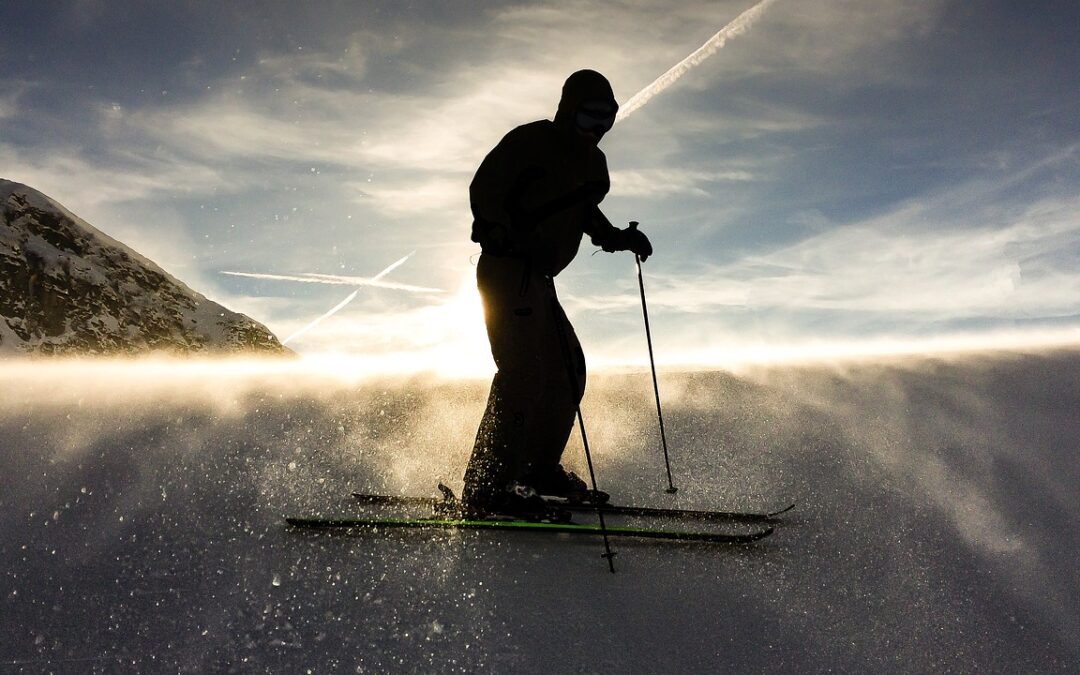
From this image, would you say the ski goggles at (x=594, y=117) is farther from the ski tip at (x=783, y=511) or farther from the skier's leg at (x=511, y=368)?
the ski tip at (x=783, y=511)

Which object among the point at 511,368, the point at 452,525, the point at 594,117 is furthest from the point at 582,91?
the point at 452,525

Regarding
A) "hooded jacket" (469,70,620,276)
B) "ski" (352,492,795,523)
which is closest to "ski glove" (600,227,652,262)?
"hooded jacket" (469,70,620,276)

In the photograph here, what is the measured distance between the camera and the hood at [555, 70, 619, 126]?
528 centimetres

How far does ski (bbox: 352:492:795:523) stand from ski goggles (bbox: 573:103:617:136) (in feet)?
9.19

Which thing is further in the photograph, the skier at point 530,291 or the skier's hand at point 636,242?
the skier's hand at point 636,242

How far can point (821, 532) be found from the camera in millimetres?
4523

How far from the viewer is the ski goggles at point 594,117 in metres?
5.29

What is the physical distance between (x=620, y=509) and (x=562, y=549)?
92 cm

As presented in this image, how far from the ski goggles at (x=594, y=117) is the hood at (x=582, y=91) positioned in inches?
1.7

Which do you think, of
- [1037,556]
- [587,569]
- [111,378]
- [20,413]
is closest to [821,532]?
[1037,556]

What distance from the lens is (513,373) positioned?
515cm

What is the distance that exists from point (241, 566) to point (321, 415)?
3.79 m

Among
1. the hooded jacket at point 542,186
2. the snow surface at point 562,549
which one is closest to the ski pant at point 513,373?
the hooded jacket at point 542,186

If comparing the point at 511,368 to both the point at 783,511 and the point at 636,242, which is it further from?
the point at 783,511
